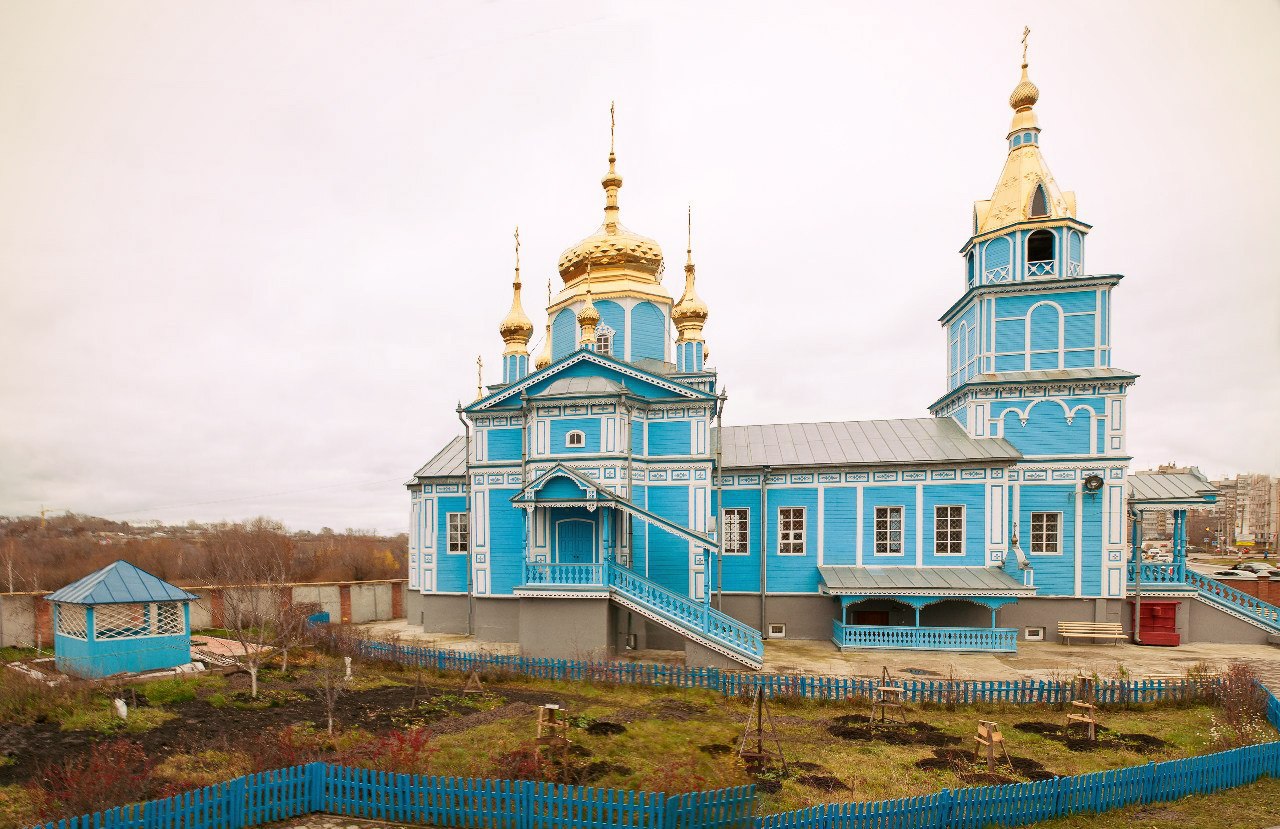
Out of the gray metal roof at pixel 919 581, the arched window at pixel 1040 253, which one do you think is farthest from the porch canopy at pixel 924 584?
the arched window at pixel 1040 253

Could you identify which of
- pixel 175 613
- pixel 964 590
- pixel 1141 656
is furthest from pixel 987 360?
pixel 175 613

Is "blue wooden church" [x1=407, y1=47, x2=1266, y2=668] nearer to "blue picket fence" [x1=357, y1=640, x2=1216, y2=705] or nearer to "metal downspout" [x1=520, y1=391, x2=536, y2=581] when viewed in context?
"metal downspout" [x1=520, y1=391, x2=536, y2=581]

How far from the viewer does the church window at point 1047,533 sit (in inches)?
837

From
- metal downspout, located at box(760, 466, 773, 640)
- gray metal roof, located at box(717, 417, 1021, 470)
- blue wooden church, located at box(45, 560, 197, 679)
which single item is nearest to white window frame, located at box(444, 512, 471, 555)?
blue wooden church, located at box(45, 560, 197, 679)

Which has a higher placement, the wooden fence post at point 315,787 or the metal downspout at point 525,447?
the metal downspout at point 525,447

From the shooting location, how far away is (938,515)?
21.8 m

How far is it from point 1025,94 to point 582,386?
1928 centimetres

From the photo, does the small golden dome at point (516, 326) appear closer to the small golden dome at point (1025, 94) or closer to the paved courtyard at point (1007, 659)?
the paved courtyard at point (1007, 659)

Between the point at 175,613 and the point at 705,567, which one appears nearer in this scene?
the point at 175,613

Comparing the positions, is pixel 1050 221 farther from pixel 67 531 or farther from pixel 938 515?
pixel 67 531

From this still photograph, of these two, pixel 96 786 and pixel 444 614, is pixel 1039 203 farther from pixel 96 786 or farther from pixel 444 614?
pixel 96 786

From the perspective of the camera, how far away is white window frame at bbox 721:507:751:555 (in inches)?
890

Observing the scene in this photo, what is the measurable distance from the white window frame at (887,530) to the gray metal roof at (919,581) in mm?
602

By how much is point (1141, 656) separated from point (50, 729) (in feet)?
87.1
